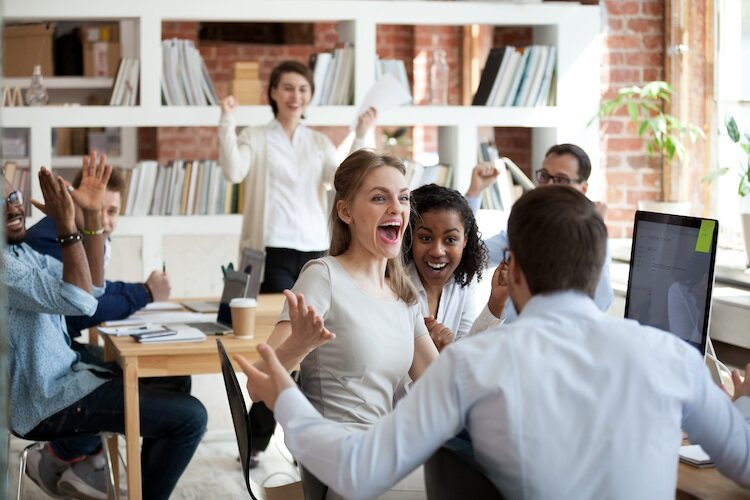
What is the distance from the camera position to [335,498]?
216cm

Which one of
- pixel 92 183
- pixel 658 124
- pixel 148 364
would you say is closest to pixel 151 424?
pixel 148 364

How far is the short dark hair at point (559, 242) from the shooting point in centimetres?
150

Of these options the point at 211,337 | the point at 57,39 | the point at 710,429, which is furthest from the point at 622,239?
the point at 57,39

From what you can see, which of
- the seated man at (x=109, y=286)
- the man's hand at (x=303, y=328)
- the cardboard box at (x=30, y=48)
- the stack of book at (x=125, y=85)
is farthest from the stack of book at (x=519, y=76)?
the cardboard box at (x=30, y=48)

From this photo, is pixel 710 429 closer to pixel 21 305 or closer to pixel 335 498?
pixel 335 498

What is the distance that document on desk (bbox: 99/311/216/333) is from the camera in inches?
138

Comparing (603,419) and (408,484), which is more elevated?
(603,419)

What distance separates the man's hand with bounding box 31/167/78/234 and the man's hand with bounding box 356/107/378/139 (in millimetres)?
1824

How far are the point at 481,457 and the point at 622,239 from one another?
3813 mm

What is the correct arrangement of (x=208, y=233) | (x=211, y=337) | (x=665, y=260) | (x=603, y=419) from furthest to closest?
(x=208, y=233), (x=211, y=337), (x=665, y=260), (x=603, y=419)

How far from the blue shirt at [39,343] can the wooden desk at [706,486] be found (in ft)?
5.91

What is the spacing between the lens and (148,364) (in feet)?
10.3

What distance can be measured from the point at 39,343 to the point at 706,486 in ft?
6.62

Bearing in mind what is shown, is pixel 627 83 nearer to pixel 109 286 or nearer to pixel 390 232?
pixel 109 286
